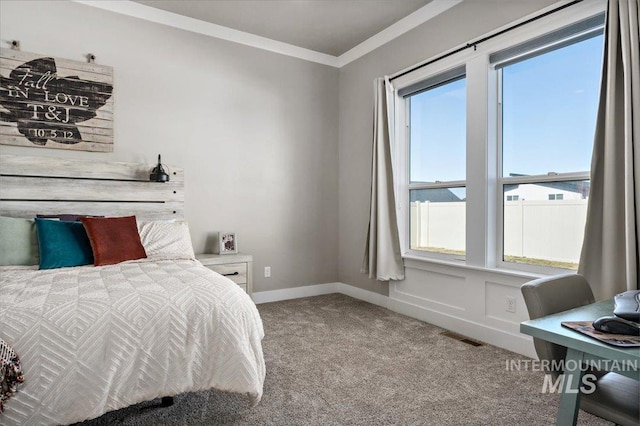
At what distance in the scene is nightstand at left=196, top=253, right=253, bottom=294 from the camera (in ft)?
11.2

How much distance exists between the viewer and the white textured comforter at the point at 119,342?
1.45m

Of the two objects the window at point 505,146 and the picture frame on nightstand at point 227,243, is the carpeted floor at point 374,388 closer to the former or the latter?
the window at point 505,146

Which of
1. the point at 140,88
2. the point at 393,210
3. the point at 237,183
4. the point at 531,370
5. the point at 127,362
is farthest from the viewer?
the point at 237,183

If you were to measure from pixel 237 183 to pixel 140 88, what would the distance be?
4.09 ft

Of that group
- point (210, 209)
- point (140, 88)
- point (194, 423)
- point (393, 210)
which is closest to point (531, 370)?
point (393, 210)

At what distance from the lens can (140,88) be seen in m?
3.46

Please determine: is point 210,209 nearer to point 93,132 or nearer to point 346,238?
point 93,132

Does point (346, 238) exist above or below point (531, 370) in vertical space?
above

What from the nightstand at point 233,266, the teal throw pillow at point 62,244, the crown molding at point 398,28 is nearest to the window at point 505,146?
the crown molding at point 398,28

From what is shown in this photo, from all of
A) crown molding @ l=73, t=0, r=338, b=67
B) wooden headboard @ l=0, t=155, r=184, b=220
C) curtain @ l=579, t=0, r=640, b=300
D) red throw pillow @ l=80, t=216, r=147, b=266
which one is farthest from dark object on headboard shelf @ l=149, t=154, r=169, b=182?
curtain @ l=579, t=0, r=640, b=300

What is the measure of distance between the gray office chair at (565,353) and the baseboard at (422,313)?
1346 mm

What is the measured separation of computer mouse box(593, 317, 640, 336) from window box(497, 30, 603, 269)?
5.61 ft

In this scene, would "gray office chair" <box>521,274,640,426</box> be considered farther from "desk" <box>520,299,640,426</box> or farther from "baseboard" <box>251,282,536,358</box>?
"baseboard" <box>251,282,536,358</box>

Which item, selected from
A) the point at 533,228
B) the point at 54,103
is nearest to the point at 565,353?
the point at 533,228
